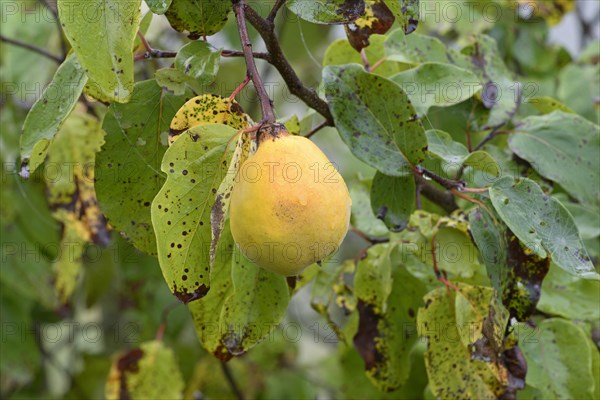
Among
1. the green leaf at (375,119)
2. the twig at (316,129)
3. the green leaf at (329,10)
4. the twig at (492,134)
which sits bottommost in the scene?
the twig at (492,134)

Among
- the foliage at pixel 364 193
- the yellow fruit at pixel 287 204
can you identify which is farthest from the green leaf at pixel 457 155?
the yellow fruit at pixel 287 204

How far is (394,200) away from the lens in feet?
2.63

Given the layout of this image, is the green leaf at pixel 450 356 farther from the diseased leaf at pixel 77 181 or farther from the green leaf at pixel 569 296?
the diseased leaf at pixel 77 181

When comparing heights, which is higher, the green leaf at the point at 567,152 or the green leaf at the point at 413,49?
the green leaf at the point at 413,49

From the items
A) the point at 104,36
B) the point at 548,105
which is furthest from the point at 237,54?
the point at 548,105

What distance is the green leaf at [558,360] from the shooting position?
896 mm

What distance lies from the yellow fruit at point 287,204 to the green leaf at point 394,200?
0.67ft

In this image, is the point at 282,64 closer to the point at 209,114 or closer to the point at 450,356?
the point at 209,114

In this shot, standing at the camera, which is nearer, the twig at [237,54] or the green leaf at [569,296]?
the twig at [237,54]

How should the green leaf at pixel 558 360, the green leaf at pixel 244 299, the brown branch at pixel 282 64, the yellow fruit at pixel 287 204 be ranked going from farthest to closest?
1. the green leaf at pixel 558 360
2. the green leaf at pixel 244 299
3. the brown branch at pixel 282 64
4. the yellow fruit at pixel 287 204

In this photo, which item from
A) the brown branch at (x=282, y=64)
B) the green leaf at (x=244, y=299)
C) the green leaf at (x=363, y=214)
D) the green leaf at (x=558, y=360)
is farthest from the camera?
the green leaf at (x=363, y=214)

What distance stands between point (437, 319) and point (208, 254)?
0.32m

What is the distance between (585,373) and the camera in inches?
35.2

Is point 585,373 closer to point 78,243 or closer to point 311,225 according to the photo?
point 311,225
